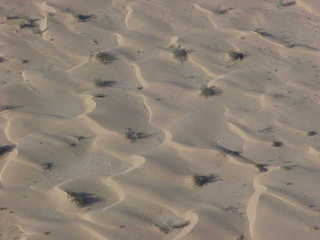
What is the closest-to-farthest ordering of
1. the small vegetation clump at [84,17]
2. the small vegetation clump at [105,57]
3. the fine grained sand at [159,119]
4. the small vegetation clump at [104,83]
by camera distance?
the fine grained sand at [159,119] < the small vegetation clump at [104,83] < the small vegetation clump at [105,57] < the small vegetation clump at [84,17]

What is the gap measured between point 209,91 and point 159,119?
1.57ft

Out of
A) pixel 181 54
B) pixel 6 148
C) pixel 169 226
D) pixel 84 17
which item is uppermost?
pixel 181 54

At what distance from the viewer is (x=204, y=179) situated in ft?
12.8

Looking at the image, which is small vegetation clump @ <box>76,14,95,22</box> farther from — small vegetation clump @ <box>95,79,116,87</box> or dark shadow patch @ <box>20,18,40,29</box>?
small vegetation clump @ <box>95,79,116,87</box>

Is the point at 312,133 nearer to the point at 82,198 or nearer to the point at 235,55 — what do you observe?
the point at 235,55

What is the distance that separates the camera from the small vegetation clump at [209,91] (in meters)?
4.70

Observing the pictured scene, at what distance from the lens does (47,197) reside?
375 cm

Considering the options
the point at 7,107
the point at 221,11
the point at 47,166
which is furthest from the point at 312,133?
the point at 7,107

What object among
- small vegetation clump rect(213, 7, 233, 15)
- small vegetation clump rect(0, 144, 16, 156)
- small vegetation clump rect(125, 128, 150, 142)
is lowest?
small vegetation clump rect(0, 144, 16, 156)

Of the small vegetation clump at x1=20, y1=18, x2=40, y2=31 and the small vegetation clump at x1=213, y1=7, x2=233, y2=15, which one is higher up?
the small vegetation clump at x1=213, y1=7, x2=233, y2=15

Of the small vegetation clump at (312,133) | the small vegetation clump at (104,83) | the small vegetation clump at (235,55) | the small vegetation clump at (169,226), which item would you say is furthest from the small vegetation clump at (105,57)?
the small vegetation clump at (169,226)

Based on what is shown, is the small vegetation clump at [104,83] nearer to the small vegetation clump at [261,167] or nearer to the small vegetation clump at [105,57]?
the small vegetation clump at [105,57]

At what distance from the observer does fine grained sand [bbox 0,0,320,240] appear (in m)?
3.62

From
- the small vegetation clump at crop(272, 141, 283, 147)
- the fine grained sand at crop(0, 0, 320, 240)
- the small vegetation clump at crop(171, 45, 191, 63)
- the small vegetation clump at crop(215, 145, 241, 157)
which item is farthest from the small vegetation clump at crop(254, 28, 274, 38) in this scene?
the small vegetation clump at crop(215, 145, 241, 157)
